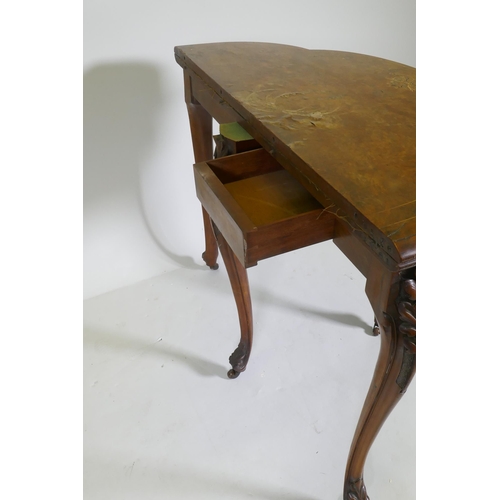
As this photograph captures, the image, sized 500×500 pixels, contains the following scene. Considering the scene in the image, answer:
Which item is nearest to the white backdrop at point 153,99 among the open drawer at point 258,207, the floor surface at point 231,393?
the floor surface at point 231,393

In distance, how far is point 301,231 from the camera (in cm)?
70

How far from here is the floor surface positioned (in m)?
1.06

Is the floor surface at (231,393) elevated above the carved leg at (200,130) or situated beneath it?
situated beneath

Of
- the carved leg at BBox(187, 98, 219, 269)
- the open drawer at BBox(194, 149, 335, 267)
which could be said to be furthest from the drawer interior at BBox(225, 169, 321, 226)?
the carved leg at BBox(187, 98, 219, 269)

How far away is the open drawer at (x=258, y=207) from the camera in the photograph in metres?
0.69

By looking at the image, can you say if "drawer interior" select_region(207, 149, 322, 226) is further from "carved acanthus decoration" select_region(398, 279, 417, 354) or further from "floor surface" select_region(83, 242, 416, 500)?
"floor surface" select_region(83, 242, 416, 500)

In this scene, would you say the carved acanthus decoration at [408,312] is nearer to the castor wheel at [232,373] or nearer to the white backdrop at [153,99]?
the castor wheel at [232,373]

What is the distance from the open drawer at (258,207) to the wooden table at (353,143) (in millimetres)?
44

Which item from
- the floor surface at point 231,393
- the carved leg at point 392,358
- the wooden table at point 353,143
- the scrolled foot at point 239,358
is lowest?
the floor surface at point 231,393
